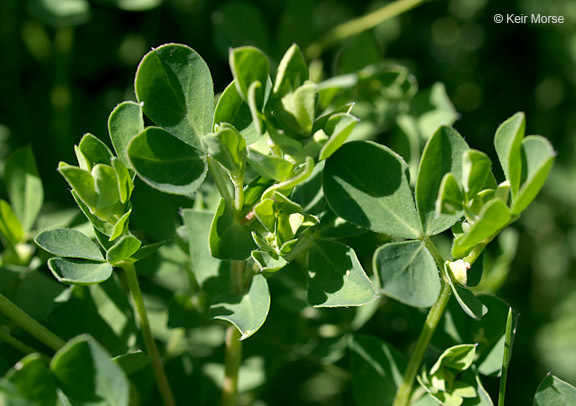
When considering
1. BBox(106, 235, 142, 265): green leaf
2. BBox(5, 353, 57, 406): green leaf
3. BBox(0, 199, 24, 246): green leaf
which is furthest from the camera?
BBox(0, 199, 24, 246): green leaf

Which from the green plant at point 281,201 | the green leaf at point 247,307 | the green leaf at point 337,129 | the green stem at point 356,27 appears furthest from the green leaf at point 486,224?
the green stem at point 356,27

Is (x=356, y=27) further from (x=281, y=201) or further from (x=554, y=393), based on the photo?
(x=554, y=393)

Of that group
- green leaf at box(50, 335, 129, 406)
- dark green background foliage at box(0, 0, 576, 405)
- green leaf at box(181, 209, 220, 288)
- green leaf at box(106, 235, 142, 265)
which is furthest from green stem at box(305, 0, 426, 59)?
green leaf at box(50, 335, 129, 406)

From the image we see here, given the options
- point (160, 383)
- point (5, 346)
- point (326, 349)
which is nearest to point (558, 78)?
point (326, 349)

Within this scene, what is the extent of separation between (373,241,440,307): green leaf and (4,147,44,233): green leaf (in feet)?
2.87

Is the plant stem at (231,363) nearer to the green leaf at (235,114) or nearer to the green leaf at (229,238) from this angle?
the green leaf at (229,238)

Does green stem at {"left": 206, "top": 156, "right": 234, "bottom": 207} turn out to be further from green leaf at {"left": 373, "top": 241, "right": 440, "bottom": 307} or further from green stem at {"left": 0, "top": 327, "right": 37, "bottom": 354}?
green stem at {"left": 0, "top": 327, "right": 37, "bottom": 354}

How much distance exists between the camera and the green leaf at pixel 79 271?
1023 millimetres

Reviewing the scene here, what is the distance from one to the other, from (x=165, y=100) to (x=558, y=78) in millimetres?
2023

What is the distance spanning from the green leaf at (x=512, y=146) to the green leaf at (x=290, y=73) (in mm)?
329

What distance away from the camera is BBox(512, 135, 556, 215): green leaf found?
35.3 inches

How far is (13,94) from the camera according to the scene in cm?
201

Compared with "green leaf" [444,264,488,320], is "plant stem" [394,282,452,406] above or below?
below

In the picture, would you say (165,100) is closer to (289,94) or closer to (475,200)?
(289,94)
